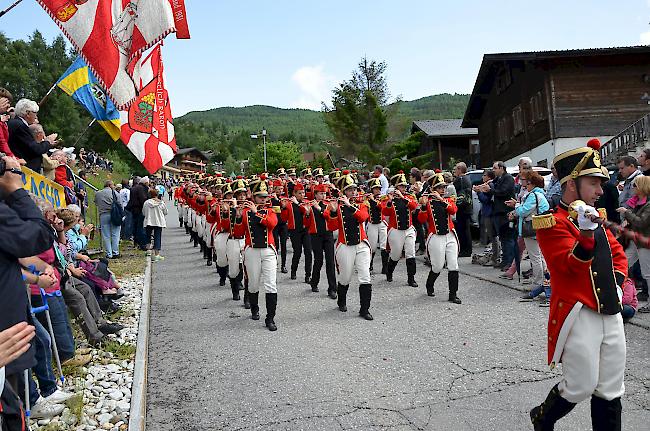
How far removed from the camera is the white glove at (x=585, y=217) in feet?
11.0

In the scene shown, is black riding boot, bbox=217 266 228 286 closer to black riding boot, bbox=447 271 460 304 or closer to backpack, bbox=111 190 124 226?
backpack, bbox=111 190 124 226

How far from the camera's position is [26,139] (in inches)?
289

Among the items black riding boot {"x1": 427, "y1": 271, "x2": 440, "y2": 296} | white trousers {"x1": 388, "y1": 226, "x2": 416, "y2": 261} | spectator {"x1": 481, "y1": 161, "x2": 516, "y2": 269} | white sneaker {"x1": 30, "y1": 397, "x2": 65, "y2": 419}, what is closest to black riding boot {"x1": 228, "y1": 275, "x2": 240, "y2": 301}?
white trousers {"x1": 388, "y1": 226, "x2": 416, "y2": 261}

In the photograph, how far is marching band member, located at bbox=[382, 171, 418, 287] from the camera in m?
11.4

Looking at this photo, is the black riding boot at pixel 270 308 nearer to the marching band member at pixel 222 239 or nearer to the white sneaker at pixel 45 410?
the marching band member at pixel 222 239

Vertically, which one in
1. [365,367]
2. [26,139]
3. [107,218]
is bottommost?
[365,367]

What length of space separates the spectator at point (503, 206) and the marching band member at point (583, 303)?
289 inches

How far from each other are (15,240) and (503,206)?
9.73 metres

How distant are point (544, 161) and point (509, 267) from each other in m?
14.4

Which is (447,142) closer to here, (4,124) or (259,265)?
(259,265)

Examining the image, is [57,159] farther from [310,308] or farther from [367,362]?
[367,362]

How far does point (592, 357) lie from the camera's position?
3.54 meters

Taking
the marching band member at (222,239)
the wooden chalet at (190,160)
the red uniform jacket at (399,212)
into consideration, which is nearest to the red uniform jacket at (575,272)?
the red uniform jacket at (399,212)

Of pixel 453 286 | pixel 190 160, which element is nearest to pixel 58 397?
pixel 453 286
